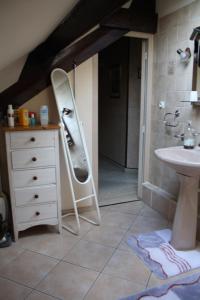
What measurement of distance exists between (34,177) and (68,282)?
0.94 m

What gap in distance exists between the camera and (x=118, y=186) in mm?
3824

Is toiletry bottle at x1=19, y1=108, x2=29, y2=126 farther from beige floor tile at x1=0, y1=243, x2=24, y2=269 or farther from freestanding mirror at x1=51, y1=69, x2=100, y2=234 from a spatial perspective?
beige floor tile at x1=0, y1=243, x2=24, y2=269

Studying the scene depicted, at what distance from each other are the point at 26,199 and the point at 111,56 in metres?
3.30

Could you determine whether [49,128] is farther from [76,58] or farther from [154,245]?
[154,245]

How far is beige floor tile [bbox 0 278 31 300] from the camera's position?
175cm

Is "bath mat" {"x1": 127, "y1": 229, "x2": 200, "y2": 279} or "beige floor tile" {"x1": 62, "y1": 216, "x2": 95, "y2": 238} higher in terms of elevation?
"beige floor tile" {"x1": 62, "y1": 216, "x2": 95, "y2": 238}

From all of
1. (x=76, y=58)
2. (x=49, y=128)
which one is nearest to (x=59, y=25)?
(x=76, y=58)

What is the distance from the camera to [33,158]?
2334 millimetres

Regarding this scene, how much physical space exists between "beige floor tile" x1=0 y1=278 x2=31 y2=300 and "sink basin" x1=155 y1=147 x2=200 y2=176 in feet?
4.45

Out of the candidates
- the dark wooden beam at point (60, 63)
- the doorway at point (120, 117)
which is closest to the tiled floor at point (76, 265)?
the doorway at point (120, 117)

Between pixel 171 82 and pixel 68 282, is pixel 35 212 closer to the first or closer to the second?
pixel 68 282

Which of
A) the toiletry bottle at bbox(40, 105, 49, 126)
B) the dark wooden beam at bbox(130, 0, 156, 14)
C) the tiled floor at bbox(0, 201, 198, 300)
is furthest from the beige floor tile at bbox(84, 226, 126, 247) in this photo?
the dark wooden beam at bbox(130, 0, 156, 14)

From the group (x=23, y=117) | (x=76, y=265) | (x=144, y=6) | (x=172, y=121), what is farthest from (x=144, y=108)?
(x=76, y=265)

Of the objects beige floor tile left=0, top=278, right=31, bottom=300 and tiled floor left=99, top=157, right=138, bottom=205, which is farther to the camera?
tiled floor left=99, top=157, right=138, bottom=205
